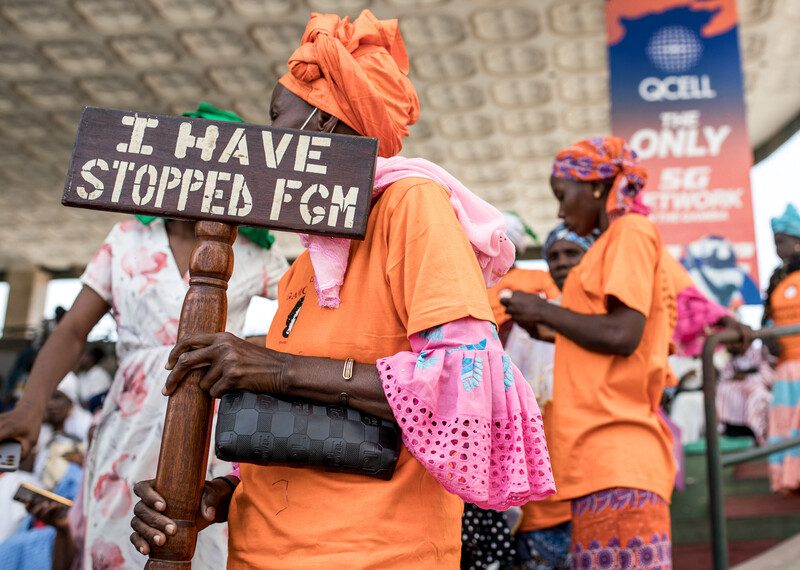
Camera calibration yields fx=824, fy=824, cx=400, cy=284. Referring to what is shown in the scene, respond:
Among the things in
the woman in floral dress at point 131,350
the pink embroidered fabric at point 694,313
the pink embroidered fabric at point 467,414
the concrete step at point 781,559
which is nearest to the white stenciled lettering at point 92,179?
the pink embroidered fabric at point 467,414

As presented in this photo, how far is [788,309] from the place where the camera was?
5.33m

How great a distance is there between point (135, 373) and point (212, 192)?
3.95 ft

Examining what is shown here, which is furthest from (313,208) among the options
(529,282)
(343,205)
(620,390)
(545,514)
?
(529,282)

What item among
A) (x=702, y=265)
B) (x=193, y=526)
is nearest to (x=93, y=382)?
(x=702, y=265)

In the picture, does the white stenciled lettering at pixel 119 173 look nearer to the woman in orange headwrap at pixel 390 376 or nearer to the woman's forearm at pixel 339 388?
the woman in orange headwrap at pixel 390 376

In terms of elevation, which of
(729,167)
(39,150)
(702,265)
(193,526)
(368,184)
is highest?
(39,150)

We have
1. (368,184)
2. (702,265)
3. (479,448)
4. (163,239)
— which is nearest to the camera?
(479,448)

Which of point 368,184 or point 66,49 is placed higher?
point 66,49

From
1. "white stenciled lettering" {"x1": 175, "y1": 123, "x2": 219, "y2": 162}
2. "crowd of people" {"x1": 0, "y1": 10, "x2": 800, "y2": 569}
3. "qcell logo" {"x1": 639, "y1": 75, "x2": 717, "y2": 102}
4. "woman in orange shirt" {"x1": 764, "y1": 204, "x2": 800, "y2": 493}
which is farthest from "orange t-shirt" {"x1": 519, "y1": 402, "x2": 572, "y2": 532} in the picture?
"qcell logo" {"x1": 639, "y1": 75, "x2": 717, "y2": 102}

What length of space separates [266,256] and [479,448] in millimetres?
1507

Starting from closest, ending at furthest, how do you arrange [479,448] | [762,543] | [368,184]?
[479,448], [368,184], [762,543]

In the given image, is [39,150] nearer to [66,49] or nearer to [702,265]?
[66,49]

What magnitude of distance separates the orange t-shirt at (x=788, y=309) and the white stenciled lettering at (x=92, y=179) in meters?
4.90

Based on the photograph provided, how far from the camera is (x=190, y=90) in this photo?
9.62 meters
